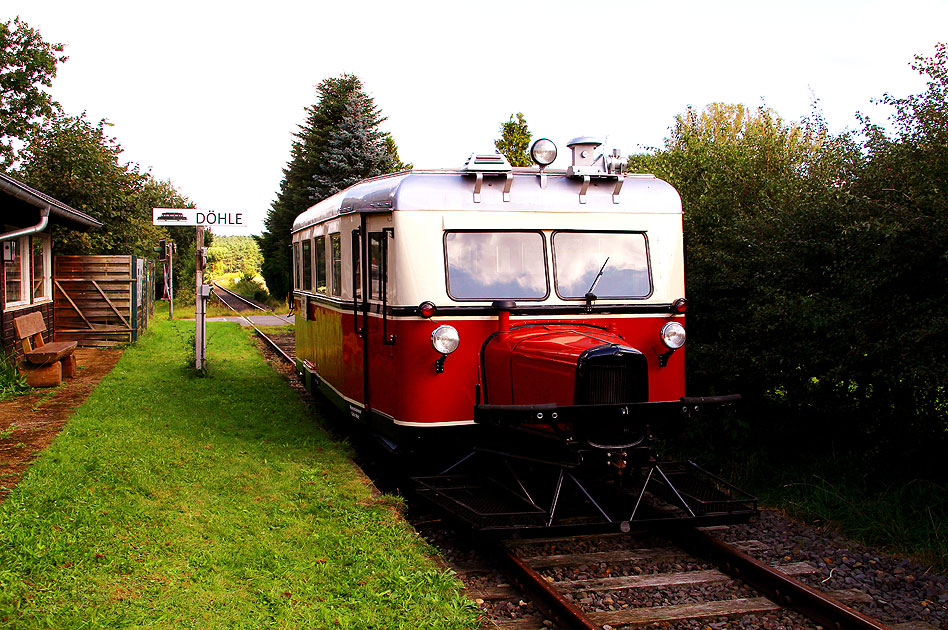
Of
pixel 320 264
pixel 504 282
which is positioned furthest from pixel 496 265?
pixel 320 264

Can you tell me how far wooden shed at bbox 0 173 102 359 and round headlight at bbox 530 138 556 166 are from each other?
277 inches

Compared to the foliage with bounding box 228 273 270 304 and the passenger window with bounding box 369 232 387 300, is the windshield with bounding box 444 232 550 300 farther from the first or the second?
the foliage with bounding box 228 273 270 304

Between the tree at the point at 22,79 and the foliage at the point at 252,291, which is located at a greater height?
the tree at the point at 22,79

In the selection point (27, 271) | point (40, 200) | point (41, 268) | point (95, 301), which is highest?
point (40, 200)

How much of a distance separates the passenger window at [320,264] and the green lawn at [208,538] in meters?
1.73

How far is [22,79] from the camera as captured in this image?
31703 millimetres

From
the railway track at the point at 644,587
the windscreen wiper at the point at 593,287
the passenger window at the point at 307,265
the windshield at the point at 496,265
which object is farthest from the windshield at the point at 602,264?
the passenger window at the point at 307,265

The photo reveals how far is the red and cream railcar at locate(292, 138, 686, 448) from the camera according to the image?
6609 mm

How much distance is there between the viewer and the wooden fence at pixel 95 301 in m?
18.7

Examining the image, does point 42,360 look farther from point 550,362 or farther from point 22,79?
point 22,79

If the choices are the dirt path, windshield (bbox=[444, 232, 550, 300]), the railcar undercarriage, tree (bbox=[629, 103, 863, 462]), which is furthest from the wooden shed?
tree (bbox=[629, 103, 863, 462])

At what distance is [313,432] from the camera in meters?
9.53

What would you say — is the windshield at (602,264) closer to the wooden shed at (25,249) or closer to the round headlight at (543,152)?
the round headlight at (543,152)

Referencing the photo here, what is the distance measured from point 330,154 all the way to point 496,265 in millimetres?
22557
